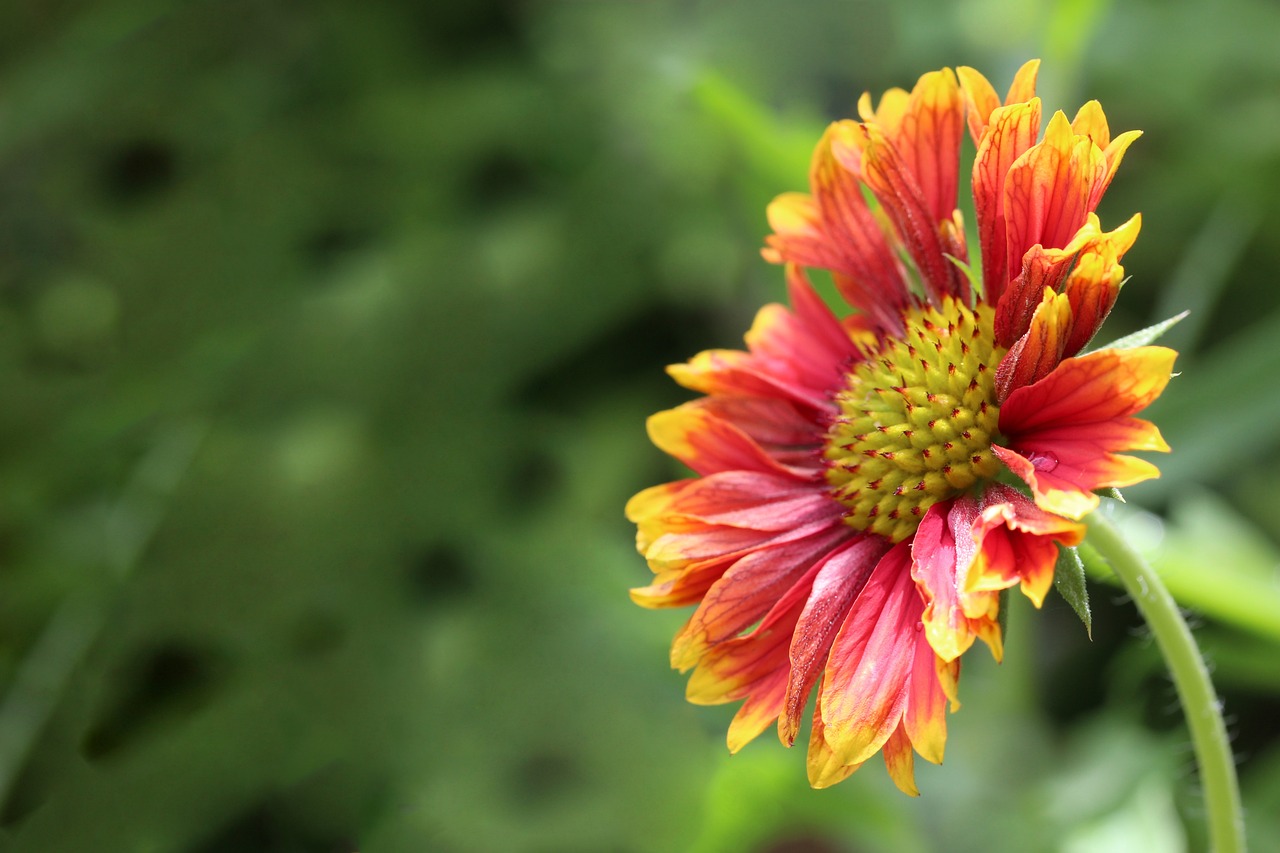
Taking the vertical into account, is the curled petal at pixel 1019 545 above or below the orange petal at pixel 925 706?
above

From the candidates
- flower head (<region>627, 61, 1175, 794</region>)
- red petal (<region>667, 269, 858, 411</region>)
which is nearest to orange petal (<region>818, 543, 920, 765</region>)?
flower head (<region>627, 61, 1175, 794</region>)

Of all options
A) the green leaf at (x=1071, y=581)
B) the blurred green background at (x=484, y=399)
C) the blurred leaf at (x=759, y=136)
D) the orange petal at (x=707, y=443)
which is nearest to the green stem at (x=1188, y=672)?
the green leaf at (x=1071, y=581)

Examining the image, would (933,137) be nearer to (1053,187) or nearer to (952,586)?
(1053,187)

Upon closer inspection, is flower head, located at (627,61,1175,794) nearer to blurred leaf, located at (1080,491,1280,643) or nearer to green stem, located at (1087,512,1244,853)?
green stem, located at (1087,512,1244,853)

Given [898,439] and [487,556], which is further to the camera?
[487,556]

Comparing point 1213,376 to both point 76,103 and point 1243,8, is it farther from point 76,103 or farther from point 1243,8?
point 76,103

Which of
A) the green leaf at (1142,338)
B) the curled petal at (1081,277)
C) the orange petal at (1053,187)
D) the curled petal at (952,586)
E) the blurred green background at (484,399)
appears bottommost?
the blurred green background at (484,399)

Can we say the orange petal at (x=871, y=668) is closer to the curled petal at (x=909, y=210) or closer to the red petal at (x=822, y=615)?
the red petal at (x=822, y=615)

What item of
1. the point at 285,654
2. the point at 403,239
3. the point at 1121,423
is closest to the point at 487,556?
the point at 285,654
